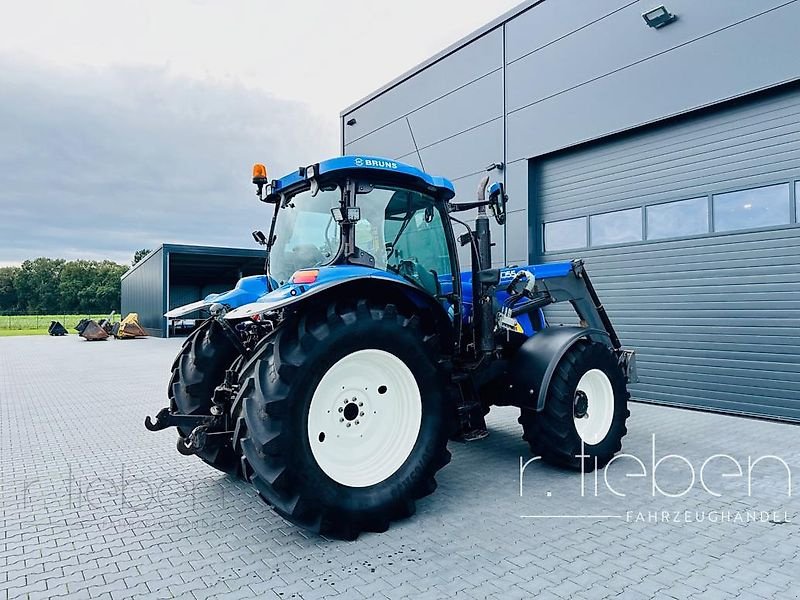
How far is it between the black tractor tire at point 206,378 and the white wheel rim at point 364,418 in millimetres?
1291

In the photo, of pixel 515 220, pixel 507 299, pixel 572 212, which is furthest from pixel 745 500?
pixel 515 220

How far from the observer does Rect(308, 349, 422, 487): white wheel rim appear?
339 cm

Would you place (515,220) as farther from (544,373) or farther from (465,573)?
(465,573)

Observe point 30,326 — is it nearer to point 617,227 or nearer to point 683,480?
point 617,227

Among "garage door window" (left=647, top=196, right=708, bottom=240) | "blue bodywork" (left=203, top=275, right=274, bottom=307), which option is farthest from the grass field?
"garage door window" (left=647, top=196, right=708, bottom=240)

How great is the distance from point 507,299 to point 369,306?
5.94ft

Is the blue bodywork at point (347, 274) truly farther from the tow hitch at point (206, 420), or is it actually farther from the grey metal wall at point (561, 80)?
the grey metal wall at point (561, 80)

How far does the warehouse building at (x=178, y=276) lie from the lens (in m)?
24.2

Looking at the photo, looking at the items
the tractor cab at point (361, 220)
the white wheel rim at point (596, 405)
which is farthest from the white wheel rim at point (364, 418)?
the white wheel rim at point (596, 405)

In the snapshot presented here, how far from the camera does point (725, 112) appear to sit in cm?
718

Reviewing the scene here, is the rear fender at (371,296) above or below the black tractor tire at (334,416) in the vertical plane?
above

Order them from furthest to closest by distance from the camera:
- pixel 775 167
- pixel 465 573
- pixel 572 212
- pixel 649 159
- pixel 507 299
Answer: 1. pixel 572 212
2. pixel 649 159
3. pixel 775 167
4. pixel 507 299
5. pixel 465 573

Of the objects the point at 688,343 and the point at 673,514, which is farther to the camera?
the point at 688,343

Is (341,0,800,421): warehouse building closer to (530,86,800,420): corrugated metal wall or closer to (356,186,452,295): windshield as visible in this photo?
(530,86,800,420): corrugated metal wall
